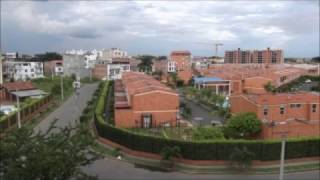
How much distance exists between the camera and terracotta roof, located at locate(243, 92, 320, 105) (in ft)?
96.3

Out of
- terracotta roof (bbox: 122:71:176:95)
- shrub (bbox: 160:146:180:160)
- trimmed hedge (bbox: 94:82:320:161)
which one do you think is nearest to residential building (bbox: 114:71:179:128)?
terracotta roof (bbox: 122:71:176:95)

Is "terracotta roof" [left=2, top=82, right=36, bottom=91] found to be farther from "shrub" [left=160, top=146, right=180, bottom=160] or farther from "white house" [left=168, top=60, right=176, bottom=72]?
"white house" [left=168, top=60, right=176, bottom=72]

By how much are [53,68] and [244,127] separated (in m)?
75.5

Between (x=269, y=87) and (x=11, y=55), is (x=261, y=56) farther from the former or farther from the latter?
(x=11, y=55)

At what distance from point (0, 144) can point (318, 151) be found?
17.6m

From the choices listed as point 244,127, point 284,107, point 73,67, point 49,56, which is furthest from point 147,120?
point 49,56

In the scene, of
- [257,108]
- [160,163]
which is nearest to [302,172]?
[160,163]

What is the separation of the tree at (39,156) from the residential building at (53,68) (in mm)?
81230

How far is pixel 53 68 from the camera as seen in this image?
93.1 m

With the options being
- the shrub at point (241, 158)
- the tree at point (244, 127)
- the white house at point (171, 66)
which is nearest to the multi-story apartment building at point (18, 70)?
the white house at point (171, 66)

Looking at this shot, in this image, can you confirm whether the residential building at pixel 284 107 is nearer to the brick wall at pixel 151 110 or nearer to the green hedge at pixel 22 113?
the brick wall at pixel 151 110

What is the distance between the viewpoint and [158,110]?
30.8 metres

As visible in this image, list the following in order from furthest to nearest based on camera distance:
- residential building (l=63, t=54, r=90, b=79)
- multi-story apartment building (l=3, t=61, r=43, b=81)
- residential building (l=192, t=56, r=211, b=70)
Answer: residential building (l=192, t=56, r=211, b=70)
residential building (l=63, t=54, r=90, b=79)
multi-story apartment building (l=3, t=61, r=43, b=81)

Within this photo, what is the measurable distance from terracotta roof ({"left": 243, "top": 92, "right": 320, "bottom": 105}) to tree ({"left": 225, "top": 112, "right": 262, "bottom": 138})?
185 inches
